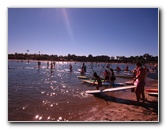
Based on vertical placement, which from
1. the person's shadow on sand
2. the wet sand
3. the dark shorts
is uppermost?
the dark shorts

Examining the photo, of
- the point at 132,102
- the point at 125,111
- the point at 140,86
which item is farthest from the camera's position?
the point at 132,102

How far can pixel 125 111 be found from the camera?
5027mm

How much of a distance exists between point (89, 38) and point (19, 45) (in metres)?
1.67

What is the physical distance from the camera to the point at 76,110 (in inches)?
211

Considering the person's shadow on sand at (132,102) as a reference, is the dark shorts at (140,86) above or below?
above

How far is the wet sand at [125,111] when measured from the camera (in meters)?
4.65

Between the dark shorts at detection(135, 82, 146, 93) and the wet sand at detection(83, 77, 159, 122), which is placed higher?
the dark shorts at detection(135, 82, 146, 93)

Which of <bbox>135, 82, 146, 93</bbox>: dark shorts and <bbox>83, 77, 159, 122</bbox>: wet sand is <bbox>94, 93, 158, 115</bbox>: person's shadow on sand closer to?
<bbox>83, 77, 159, 122</bbox>: wet sand

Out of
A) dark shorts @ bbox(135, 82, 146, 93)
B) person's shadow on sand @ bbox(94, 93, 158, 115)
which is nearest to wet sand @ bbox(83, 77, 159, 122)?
person's shadow on sand @ bbox(94, 93, 158, 115)

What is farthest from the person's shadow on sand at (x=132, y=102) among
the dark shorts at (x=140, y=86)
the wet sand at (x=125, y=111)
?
the dark shorts at (x=140, y=86)

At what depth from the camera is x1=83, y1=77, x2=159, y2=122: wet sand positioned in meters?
4.65

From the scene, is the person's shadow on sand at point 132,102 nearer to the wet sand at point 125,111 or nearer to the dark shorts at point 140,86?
the wet sand at point 125,111

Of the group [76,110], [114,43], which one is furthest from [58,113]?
[114,43]
